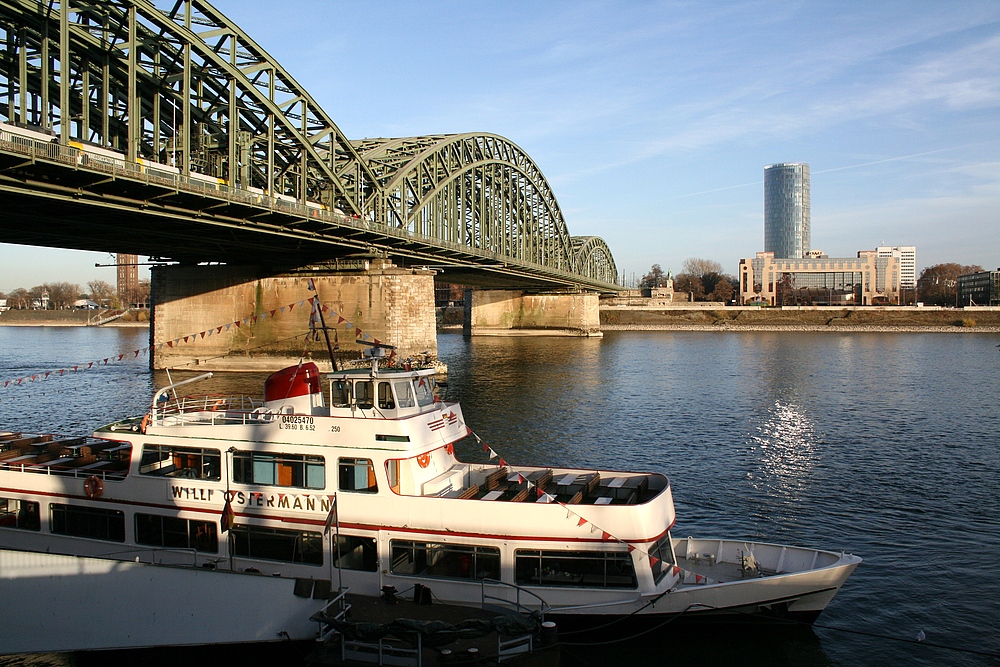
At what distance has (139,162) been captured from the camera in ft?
109

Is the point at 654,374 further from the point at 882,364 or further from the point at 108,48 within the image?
the point at 108,48

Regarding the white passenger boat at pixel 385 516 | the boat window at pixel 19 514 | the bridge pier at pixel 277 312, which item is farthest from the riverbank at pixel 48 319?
the white passenger boat at pixel 385 516

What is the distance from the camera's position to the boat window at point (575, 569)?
12812 millimetres

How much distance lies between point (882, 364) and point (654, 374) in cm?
2279

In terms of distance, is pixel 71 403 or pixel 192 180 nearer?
pixel 192 180

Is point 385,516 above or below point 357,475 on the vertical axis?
below

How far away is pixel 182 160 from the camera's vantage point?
39406 mm

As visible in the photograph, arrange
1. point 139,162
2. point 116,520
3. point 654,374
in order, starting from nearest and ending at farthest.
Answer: point 116,520 → point 139,162 → point 654,374

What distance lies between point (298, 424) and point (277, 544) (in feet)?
7.52

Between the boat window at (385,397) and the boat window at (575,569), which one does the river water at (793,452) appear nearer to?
the boat window at (575,569)

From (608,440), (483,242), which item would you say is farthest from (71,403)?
(483,242)

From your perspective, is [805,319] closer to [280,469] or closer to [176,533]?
[280,469]

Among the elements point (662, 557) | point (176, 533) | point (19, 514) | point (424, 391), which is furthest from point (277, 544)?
point (662, 557)

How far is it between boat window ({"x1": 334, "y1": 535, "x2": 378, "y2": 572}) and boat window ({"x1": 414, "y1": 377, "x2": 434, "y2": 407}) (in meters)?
2.93
